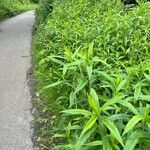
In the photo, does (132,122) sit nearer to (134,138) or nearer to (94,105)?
(134,138)

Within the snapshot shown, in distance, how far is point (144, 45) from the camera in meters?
5.40

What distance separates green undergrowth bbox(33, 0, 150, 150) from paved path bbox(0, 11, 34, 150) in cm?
23

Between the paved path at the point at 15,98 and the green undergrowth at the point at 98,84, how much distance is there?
225mm

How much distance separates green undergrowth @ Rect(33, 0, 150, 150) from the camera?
10.8 feet

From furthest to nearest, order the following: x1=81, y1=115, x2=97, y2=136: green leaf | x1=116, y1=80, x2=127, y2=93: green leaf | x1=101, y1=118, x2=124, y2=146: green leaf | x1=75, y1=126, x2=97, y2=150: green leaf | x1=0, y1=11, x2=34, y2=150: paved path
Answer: x1=0, y1=11, x2=34, y2=150: paved path, x1=116, y1=80, x2=127, y2=93: green leaf, x1=75, y1=126, x2=97, y2=150: green leaf, x1=81, y1=115, x2=97, y2=136: green leaf, x1=101, y1=118, x2=124, y2=146: green leaf

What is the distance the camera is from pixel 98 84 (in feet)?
14.7

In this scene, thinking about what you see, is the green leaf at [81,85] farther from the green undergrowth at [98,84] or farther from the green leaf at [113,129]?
the green leaf at [113,129]

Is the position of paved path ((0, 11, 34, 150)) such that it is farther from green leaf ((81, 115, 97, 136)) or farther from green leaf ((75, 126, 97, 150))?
green leaf ((81, 115, 97, 136))

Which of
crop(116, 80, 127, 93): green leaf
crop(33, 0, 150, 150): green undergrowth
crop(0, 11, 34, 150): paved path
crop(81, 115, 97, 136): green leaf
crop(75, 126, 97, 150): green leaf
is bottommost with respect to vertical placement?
crop(0, 11, 34, 150): paved path

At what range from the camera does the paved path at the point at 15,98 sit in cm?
512

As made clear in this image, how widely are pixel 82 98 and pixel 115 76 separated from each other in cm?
48

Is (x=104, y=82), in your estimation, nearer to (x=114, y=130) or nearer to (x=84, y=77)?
(x=84, y=77)

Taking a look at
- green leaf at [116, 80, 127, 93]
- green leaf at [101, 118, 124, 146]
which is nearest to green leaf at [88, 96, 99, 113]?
green leaf at [101, 118, 124, 146]

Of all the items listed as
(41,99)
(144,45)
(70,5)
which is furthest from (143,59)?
(70,5)
